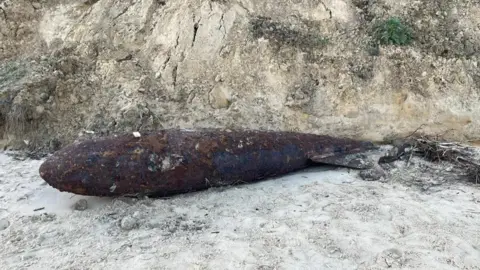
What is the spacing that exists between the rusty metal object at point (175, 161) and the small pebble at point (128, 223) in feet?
1.13

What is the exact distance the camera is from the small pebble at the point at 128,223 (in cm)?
320

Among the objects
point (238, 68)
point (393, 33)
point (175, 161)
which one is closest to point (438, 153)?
point (393, 33)

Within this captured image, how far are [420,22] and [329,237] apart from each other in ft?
11.8

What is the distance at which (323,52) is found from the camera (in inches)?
211

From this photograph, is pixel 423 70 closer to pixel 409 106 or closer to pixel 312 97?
pixel 409 106

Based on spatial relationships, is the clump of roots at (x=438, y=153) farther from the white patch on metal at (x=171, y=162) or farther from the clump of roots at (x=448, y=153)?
the white patch on metal at (x=171, y=162)

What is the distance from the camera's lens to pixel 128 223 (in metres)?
3.21

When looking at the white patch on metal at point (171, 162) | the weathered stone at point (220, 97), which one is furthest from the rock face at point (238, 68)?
the white patch on metal at point (171, 162)

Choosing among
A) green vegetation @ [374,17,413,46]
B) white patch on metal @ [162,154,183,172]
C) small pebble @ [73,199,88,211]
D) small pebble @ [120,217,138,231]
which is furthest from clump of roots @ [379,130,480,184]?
small pebble @ [73,199,88,211]

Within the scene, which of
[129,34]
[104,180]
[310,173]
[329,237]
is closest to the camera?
[329,237]

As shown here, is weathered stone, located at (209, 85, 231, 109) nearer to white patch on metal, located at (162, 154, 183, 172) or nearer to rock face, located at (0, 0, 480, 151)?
rock face, located at (0, 0, 480, 151)

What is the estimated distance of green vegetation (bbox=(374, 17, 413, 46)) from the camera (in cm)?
538

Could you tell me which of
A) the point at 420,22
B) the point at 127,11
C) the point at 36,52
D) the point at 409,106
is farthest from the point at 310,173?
the point at 36,52

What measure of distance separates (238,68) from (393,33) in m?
1.89
